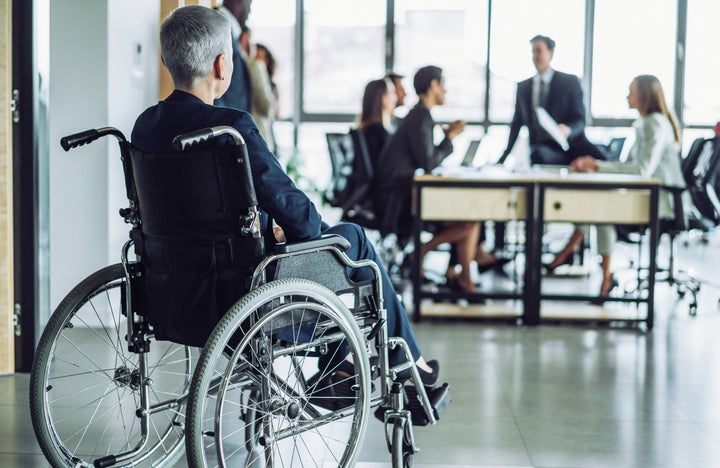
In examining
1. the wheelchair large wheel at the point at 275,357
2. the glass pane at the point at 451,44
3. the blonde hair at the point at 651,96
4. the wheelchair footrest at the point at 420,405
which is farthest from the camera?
the glass pane at the point at 451,44

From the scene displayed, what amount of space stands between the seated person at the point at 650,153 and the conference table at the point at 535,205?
1.83 feet

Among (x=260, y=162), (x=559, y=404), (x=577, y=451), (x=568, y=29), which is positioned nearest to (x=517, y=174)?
(x=559, y=404)

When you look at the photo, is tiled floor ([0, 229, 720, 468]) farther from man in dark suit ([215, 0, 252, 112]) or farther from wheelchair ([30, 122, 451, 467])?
man in dark suit ([215, 0, 252, 112])

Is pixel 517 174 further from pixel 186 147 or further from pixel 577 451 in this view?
pixel 186 147

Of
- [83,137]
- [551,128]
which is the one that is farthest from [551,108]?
[83,137]

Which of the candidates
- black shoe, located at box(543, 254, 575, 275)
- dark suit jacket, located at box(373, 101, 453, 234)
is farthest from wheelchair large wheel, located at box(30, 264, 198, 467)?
black shoe, located at box(543, 254, 575, 275)

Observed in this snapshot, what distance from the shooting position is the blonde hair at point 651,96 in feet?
18.3

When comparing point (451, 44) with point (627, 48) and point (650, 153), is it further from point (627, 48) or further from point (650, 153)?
point (650, 153)

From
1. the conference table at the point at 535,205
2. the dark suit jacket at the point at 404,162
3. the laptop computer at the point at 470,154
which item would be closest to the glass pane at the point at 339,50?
the laptop computer at the point at 470,154

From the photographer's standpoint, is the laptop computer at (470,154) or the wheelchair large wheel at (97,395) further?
the laptop computer at (470,154)

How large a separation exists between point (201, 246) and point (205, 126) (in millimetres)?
277

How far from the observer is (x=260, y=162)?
2.23 m

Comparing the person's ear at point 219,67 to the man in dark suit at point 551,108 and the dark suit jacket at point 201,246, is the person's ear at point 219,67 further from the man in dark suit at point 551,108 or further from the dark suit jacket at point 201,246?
the man in dark suit at point 551,108

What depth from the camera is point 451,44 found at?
31.3ft
